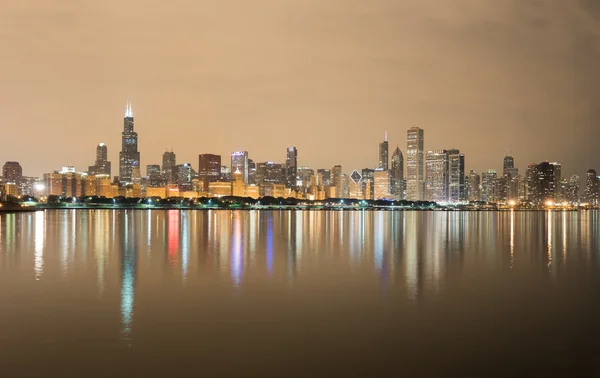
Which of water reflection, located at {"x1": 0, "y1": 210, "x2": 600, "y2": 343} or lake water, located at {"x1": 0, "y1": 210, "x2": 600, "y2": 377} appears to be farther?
water reflection, located at {"x1": 0, "y1": 210, "x2": 600, "y2": 343}

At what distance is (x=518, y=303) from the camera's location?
20.8 meters

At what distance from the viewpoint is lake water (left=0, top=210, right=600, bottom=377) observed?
13102 mm

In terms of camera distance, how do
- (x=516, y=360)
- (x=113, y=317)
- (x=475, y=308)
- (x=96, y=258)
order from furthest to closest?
(x=96, y=258) → (x=475, y=308) → (x=113, y=317) → (x=516, y=360)

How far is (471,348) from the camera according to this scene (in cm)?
1450

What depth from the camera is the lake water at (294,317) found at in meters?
13.1

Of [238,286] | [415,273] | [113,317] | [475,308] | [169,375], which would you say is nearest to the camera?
[169,375]

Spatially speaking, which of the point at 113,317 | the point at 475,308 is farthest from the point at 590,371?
the point at 113,317

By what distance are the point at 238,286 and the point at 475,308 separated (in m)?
10.0

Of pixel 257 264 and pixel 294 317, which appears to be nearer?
pixel 294 317

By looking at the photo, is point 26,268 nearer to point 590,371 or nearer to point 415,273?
point 415,273

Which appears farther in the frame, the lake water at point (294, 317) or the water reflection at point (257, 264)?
the water reflection at point (257, 264)

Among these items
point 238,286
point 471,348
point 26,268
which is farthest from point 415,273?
point 26,268

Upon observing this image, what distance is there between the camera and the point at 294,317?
17.9 m

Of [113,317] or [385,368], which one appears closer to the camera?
[385,368]
